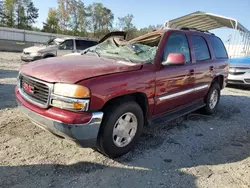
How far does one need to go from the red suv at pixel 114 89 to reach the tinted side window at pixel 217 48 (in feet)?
2.97

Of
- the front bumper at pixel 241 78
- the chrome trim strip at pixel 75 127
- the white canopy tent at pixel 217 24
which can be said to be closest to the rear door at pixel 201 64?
the chrome trim strip at pixel 75 127

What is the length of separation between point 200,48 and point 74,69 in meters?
3.09

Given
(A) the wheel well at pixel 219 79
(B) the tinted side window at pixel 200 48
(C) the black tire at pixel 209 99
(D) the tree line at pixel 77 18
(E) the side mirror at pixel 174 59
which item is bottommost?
(C) the black tire at pixel 209 99

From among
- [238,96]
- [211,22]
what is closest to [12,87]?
[238,96]

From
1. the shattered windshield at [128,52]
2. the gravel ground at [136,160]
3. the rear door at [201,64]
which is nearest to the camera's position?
the gravel ground at [136,160]

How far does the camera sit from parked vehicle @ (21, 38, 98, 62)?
37.6 ft

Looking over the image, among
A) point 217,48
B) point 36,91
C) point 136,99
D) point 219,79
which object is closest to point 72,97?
point 36,91

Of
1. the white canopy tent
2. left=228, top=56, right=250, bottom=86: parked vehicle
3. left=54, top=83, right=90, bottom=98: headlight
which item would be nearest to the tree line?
the white canopy tent

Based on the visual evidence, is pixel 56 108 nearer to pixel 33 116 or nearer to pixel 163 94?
pixel 33 116

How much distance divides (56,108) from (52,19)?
53.8 m

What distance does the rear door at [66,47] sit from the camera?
12.2 meters

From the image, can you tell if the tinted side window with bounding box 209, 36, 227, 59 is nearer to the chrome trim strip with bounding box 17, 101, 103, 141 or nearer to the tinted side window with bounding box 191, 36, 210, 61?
the tinted side window with bounding box 191, 36, 210, 61

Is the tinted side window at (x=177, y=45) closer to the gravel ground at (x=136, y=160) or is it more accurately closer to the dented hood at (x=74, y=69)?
the dented hood at (x=74, y=69)

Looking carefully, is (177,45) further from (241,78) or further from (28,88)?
(241,78)
